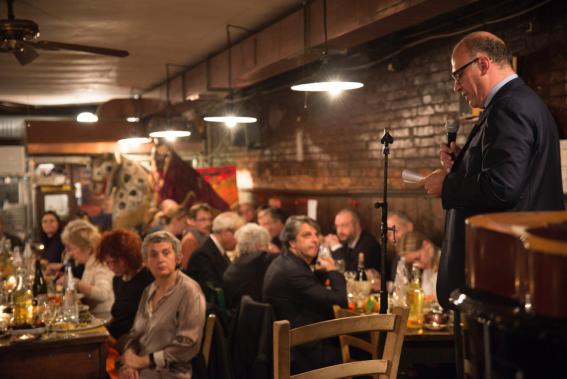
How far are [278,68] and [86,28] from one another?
1.85m

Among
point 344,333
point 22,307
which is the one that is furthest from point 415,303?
point 22,307

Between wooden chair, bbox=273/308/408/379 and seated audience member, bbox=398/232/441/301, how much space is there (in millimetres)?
1980

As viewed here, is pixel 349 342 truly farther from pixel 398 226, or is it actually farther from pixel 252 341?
pixel 398 226

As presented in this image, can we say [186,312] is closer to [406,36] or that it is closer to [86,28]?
[406,36]

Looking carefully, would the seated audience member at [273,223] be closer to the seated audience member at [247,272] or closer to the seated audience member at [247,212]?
the seated audience member at [247,212]

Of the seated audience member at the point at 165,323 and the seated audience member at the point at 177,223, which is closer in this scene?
the seated audience member at the point at 165,323

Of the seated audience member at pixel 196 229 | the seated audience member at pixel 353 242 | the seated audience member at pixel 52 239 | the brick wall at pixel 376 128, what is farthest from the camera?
the seated audience member at pixel 52 239

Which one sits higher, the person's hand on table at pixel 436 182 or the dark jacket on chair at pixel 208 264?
the person's hand on table at pixel 436 182

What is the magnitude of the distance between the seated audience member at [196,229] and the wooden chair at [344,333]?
14.0 ft

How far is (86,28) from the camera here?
6.45m

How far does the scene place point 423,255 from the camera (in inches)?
197

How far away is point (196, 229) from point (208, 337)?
3.17m

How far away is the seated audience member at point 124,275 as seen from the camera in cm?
446

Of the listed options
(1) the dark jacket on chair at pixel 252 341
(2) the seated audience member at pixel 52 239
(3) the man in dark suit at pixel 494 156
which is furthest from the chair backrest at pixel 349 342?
(2) the seated audience member at pixel 52 239
